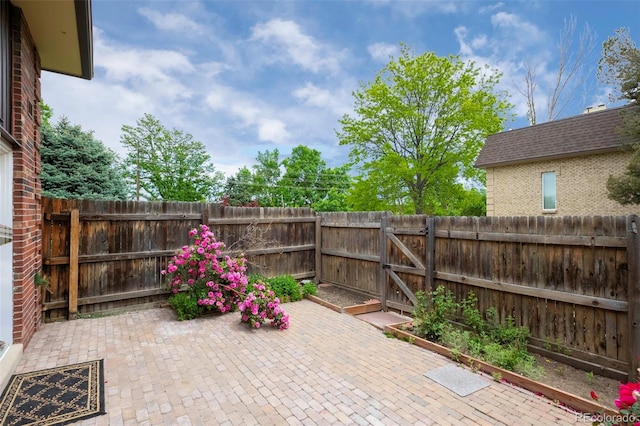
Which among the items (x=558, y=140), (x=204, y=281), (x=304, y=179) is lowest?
(x=204, y=281)

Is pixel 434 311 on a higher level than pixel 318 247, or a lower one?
lower

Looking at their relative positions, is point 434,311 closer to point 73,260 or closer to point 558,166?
point 73,260

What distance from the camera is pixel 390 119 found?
16062 mm

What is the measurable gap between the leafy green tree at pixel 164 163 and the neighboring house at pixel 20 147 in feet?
56.5

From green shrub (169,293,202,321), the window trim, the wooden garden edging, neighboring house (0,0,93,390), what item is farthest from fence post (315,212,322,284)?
the window trim

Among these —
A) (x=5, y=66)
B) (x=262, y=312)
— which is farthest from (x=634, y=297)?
(x=5, y=66)

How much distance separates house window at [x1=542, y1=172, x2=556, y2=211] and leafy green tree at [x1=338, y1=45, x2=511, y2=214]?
401cm

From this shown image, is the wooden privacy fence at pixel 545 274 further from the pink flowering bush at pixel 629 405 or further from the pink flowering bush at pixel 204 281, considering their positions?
the pink flowering bush at pixel 204 281

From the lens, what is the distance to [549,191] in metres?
11.7

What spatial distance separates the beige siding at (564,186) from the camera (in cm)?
1018

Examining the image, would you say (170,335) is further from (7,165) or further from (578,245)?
(578,245)

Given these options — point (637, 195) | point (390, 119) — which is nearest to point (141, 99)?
point (390, 119)

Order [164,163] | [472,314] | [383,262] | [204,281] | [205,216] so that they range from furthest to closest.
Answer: [164,163] < [205,216] < [383,262] < [204,281] < [472,314]

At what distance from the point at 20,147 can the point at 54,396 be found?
3004 millimetres
